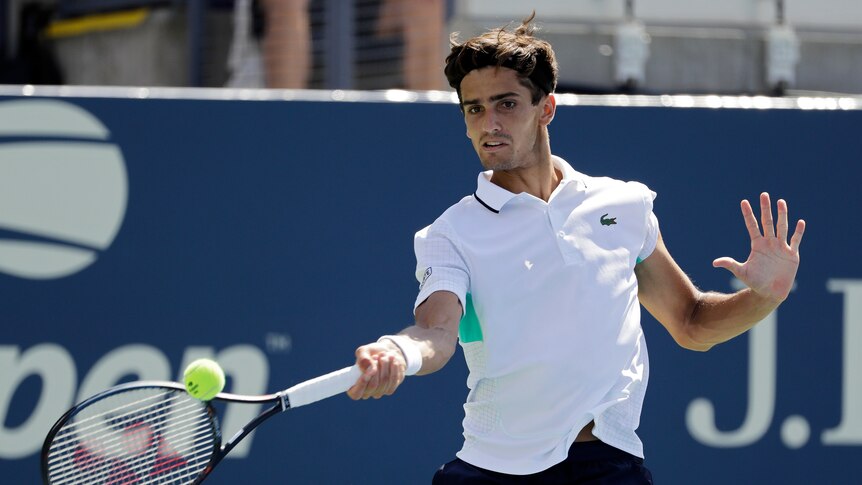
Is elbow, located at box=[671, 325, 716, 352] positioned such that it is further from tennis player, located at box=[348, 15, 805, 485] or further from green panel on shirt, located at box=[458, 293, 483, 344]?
green panel on shirt, located at box=[458, 293, 483, 344]

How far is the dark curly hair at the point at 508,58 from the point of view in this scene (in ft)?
10.3

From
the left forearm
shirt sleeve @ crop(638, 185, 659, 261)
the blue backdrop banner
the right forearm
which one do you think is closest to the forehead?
shirt sleeve @ crop(638, 185, 659, 261)

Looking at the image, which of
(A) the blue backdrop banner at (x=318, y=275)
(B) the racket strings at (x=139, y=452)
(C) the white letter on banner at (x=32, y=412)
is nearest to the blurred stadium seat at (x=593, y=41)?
(A) the blue backdrop banner at (x=318, y=275)

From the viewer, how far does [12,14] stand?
8398 millimetres

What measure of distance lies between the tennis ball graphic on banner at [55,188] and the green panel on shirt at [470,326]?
2194mm

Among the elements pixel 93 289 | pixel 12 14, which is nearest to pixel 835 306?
pixel 93 289

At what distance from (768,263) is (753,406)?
79.1 inches

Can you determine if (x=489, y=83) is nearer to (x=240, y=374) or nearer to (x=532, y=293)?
(x=532, y=293)

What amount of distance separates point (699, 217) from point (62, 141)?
2.40m

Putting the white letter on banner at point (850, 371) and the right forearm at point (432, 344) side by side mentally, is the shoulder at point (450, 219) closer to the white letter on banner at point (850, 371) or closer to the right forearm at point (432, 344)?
the right forearm at point (432, 344)

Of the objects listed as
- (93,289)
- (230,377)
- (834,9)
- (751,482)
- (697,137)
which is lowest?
(751,482)

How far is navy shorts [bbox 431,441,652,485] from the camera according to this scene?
3070 mm

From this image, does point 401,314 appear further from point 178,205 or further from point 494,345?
point 494,345

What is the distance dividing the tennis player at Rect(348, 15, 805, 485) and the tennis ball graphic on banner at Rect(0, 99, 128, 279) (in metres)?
2.16
